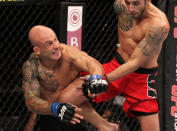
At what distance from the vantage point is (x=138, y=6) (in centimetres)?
270

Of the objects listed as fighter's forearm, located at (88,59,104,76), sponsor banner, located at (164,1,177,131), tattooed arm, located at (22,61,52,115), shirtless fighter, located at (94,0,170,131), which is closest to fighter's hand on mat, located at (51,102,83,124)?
tattooed arm, located at (22,61,52,115)

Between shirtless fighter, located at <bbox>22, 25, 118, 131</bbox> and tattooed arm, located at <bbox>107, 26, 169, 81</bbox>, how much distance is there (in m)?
0.16

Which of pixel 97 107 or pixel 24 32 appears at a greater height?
pixel 24 32

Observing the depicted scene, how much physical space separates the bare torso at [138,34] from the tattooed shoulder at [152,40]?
4 cm

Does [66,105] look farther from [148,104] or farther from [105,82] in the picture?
[148,104]

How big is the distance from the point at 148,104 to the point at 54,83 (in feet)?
2.15

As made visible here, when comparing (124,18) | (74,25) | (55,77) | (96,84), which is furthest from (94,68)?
(74,25)

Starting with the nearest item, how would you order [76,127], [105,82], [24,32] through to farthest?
[105,82]
[76,127]
[24,32]

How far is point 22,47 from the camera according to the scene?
3551 millimetres

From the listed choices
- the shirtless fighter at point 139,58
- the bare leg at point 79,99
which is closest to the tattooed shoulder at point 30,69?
the bare leg at point 79,99

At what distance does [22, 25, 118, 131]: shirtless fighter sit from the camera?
254cm

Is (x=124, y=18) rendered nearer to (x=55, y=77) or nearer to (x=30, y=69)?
(x=55, y=77)

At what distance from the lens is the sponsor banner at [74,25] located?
10.4 feet

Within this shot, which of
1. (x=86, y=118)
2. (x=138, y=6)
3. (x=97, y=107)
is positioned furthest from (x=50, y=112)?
(x=97, y=107)
